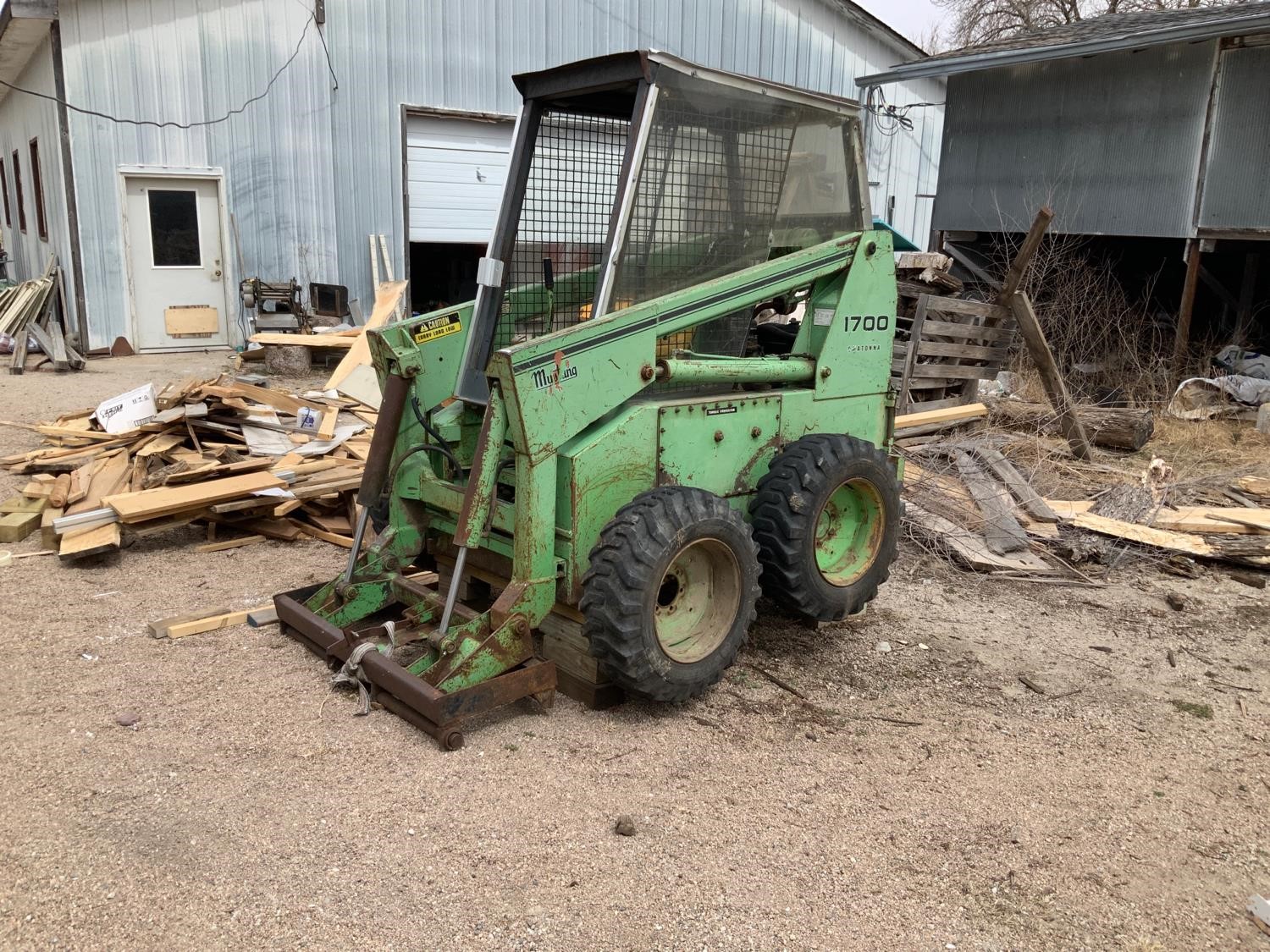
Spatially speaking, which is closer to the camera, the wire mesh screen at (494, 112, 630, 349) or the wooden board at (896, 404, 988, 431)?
the wire mesh screen at (494, 112, 630, 349)

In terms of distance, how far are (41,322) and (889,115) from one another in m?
14.0

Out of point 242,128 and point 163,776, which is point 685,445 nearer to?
point 163,776

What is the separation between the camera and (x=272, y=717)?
4109mm

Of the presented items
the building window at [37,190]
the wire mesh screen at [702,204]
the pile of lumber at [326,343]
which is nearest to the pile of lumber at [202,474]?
the pile of lumber at [326,343]

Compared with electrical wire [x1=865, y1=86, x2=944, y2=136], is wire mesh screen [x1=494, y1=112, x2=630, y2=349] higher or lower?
lower

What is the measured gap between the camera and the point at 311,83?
555 inches

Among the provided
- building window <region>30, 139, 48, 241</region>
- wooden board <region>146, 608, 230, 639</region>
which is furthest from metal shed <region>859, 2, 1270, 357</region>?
building window <region>30, 139, 48, 241</region>

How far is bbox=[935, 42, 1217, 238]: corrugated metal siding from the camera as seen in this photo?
1201 cm

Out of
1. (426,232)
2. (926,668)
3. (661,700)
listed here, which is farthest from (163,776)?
(426,232)

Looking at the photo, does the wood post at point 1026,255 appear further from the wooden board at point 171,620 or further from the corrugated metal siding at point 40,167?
the corrugated metal siding at point 40,167

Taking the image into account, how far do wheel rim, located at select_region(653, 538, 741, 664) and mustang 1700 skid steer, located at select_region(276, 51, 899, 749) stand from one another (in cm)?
Answer: 1

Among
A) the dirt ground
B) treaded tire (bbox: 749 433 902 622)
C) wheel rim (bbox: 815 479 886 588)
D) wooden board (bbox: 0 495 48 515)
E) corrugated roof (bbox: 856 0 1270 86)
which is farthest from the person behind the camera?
corrugated roof (bbox: 856 0 1270 86)

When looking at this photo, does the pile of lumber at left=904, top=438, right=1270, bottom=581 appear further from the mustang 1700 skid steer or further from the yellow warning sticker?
the yellow warning sticker

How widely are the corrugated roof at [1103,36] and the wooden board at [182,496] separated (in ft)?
34.6
